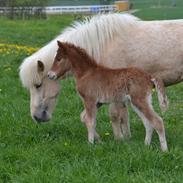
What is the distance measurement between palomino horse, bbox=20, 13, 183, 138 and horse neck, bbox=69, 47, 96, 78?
40 centimetres

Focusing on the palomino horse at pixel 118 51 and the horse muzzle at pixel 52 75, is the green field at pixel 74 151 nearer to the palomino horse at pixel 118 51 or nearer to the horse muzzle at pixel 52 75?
the palomino horse at pixel 118 51

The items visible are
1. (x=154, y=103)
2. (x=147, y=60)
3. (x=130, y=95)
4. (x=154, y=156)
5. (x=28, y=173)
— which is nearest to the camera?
(x=28, y=173)

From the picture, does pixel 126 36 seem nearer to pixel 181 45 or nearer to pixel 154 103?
pixel 181 45

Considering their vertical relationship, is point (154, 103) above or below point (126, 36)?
below

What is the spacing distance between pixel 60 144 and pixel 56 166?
94 cm

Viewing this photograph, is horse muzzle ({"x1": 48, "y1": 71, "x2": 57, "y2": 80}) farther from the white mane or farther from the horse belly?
the horse belly

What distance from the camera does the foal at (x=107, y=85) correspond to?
710 centimetres

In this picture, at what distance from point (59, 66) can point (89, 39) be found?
71 centimetres

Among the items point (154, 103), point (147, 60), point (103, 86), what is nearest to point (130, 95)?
point (103, 86)

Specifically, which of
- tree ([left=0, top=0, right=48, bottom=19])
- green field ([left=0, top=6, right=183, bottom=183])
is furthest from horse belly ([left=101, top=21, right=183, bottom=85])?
tree ([left=0, top=0, right=48, bottom=19])

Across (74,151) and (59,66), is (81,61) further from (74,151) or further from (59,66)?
(74,151)

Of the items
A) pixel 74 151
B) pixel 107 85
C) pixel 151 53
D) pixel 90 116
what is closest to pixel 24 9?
pixel 151 53

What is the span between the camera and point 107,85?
23.7 feet

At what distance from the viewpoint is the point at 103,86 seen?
7277mm
